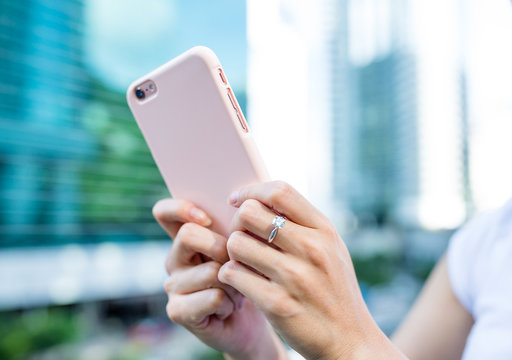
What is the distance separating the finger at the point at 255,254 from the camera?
350 mm

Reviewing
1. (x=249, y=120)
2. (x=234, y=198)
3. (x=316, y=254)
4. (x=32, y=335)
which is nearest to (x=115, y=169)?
(x=32, y=335)

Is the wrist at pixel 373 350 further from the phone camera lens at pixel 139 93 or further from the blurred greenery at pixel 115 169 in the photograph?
the blurred greenery at pixel 115 169

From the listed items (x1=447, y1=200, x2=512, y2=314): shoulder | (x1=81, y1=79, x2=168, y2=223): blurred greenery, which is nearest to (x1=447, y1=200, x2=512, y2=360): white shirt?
(x1=447, y1=200, x2=512, y2=314): shoulder

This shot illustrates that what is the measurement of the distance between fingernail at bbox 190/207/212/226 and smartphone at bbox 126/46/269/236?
0.01 metres

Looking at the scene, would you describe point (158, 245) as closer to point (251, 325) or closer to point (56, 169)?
point (56, 169)

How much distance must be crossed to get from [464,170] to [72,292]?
46.2 ft

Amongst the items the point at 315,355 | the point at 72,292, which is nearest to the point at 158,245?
the point at 72,292

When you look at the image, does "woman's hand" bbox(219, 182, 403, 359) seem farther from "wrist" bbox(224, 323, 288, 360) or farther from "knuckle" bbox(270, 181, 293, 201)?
"wrist" bbox(224, 323, 288, 360)

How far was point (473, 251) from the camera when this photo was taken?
0.56 metres

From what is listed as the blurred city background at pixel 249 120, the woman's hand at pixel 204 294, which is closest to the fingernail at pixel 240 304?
the woman's hand at pixel 204 294

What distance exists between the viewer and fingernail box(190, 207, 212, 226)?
0.48 m

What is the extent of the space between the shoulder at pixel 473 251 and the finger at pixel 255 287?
0.34m

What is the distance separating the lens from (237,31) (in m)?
6.63

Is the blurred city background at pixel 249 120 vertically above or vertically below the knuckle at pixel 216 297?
below
